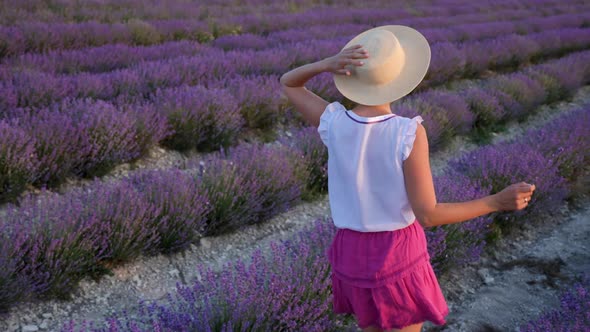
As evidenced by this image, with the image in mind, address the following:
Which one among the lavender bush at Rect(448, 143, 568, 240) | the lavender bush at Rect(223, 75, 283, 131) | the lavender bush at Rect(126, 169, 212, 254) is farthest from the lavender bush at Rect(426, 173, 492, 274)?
the lavender bush at Rect(223, 75, 283, 131)

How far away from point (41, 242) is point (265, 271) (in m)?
1.21

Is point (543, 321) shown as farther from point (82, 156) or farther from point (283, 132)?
point (283, 132)

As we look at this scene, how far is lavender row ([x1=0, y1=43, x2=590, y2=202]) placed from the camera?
167 inches

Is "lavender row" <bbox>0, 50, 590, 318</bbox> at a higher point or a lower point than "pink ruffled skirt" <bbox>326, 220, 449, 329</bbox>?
lower

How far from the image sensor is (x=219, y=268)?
380 centimetres

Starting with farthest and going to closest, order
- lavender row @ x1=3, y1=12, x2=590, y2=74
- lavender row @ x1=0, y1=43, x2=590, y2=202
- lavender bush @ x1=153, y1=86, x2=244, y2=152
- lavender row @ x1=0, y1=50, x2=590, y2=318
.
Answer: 1. lavender row @ x1=3, y1=12, x2=590, y2=74
2. lavender bush @ x1=153, y1=86, x2=244, y2=152
3. lavender row @ x1=0, y1=43, x2=590, y2=202
4. lavender row @ x1=0, y1=50, x2=590, y2=318

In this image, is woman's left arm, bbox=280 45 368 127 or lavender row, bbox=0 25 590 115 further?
lavender row, bbox=0 25 590 115

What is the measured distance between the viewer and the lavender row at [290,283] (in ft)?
8.41

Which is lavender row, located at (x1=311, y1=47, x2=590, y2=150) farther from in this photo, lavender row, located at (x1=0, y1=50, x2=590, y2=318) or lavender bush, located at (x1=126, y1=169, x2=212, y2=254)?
lavender bush, located at (x1=126, y1=169, x2=212, y2=254)

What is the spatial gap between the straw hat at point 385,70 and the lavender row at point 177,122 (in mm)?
2789

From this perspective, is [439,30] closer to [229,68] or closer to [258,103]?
[229,68]

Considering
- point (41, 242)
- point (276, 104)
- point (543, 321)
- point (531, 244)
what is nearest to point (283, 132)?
point (276, 104)

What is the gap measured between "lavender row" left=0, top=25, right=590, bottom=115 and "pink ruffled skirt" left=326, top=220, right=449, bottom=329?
3.91 m

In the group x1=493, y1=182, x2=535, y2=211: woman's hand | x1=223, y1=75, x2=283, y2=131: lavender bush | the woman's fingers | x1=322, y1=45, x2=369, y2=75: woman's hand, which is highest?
x1=322, y1=45, x2=369, y2=75: woman's hand
